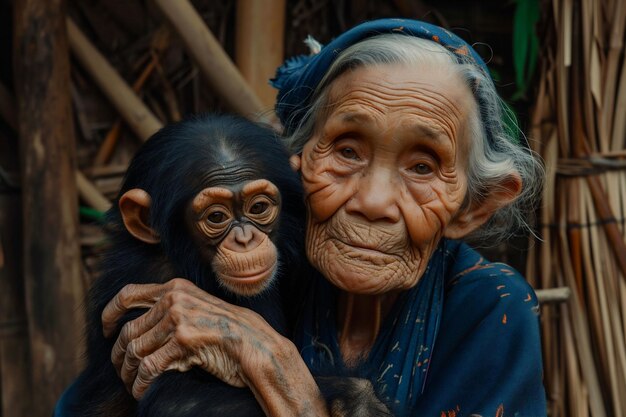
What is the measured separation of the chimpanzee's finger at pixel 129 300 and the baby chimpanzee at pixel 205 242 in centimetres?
4

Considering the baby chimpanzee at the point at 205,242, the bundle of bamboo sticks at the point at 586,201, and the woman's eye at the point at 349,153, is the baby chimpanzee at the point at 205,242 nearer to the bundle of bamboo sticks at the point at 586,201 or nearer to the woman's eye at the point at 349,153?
the woman's eye at the point at 349,153

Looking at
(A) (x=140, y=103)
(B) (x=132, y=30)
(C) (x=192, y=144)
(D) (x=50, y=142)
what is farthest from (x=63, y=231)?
(C) (x=192, y=144)

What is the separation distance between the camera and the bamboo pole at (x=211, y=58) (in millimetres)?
3965

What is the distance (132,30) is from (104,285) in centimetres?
267

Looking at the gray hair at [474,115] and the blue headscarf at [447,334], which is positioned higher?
the gray hair at [474,115]

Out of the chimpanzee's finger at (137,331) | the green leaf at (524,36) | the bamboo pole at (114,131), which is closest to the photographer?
the chimpanzee's finger at (137,331)

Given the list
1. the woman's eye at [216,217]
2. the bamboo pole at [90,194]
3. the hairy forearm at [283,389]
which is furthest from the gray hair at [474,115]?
the bamboo pole at [90,194]

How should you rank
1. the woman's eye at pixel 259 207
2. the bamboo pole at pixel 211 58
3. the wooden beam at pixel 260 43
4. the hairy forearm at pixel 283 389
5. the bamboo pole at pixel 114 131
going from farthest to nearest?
the bamboo pole at pixel 114 131 → the wooden beam at pixel 260 43 → the bamboo pole at pixel 211 58 → the woman's eye at pixel 259 207 → the hairy forearm at pixel 283 389

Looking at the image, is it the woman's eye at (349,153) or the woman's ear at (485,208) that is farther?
the woman's ear at (485,208)

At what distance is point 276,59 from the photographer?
4.58 meters

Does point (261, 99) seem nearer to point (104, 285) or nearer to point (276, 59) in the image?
point (276, 59)

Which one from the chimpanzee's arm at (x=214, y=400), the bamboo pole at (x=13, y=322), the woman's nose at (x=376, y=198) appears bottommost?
the bamboo pole at (x=13, y=322)

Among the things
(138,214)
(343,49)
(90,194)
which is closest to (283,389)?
(138,214)

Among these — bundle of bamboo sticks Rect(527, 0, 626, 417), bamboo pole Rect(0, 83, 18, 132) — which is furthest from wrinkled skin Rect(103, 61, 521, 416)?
bamboo pole Rect(0, 83, 18, 132)
